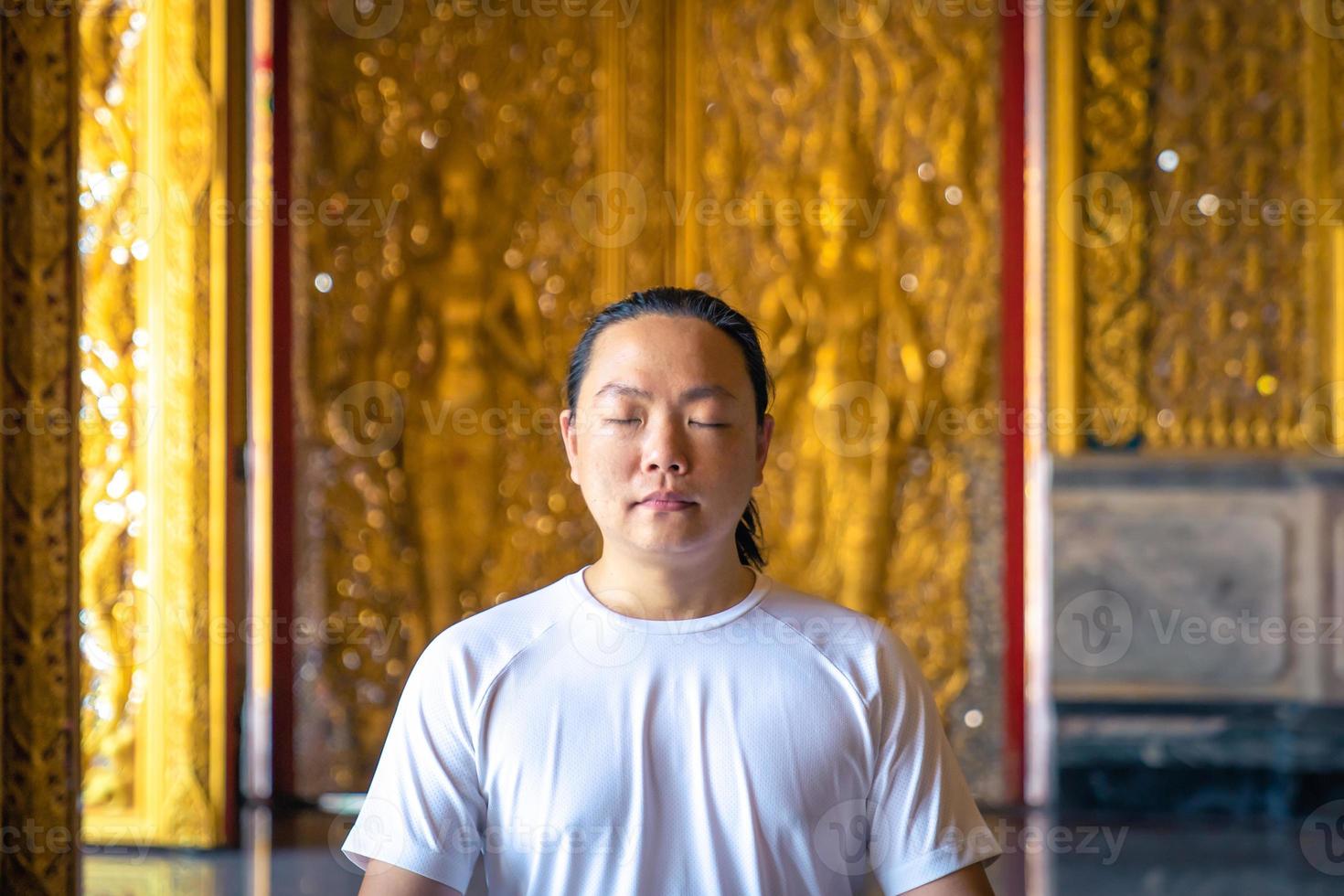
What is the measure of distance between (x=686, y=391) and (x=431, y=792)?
0.44 metres

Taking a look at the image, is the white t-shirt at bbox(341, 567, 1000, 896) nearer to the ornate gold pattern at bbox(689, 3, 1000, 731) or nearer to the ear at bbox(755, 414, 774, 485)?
the ear at bbox(755, 414, 774, 485)

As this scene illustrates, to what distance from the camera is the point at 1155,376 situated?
144 inches

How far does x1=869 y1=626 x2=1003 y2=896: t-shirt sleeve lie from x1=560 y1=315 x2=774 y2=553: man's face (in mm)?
220

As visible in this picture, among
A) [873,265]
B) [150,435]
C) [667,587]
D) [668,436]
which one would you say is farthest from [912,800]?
[873,265]

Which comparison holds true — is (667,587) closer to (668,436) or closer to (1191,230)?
(668,436)

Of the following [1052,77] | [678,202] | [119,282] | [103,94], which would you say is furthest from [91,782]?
[1052,77]

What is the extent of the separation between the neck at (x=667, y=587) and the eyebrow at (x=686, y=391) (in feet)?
0.51

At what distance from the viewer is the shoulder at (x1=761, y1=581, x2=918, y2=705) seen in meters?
1.20

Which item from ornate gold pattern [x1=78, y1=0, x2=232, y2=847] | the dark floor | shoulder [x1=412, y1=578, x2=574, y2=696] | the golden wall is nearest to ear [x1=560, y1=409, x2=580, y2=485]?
shoulder [x1=412, y1=578, x2=574, y2=696]

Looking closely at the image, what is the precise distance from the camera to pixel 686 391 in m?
1.19

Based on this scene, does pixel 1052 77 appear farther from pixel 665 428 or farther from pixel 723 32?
pixel 665 428

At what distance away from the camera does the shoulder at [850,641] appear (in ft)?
3.93

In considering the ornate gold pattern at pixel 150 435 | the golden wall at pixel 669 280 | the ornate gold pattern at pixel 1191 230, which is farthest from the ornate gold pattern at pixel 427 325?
the ornate gold pattern at pixel 1191 230

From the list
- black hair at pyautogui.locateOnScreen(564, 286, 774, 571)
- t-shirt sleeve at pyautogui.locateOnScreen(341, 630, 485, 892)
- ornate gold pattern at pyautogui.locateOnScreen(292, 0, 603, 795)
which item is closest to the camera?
t-shirt sleeve at pyautogui.locateOnScreen(341, 630, 485, 892)
